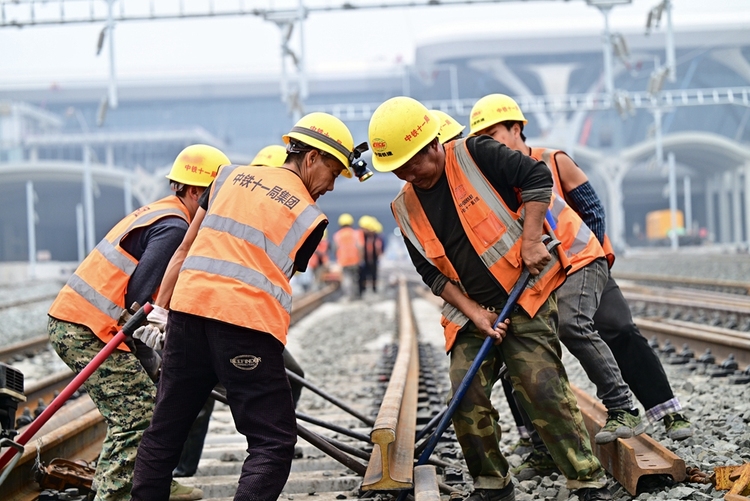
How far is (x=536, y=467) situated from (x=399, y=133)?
1.88m

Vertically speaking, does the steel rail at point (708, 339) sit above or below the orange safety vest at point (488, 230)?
below

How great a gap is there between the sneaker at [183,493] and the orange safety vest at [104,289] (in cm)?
71

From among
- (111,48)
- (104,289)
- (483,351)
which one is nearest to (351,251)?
(111,48)

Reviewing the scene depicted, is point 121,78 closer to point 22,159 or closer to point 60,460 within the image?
point 22,159

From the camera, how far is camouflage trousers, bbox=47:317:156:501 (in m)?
3.63

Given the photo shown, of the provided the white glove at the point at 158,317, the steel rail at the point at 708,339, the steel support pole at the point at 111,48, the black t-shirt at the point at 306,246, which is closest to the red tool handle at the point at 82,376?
the white glove at the point at 158,317

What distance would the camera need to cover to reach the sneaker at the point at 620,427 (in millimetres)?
3857

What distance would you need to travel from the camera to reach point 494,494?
3588 millimetres

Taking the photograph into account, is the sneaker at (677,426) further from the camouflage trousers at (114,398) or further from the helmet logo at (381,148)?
the camouflage trousers at (114,398)

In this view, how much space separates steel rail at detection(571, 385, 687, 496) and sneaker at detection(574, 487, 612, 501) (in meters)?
0.14

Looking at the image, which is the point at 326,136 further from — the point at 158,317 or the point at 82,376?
the point at 82,376

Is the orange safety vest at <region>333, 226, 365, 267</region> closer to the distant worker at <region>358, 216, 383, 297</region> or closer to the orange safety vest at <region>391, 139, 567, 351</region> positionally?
the distant worker at <region>358, 216, 383, 297</region>

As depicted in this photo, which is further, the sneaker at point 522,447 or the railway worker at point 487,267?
the sneaker at point 522,447

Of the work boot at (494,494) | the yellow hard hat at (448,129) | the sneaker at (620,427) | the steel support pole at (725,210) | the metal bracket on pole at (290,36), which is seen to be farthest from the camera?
the steel support pole at (725,210)
